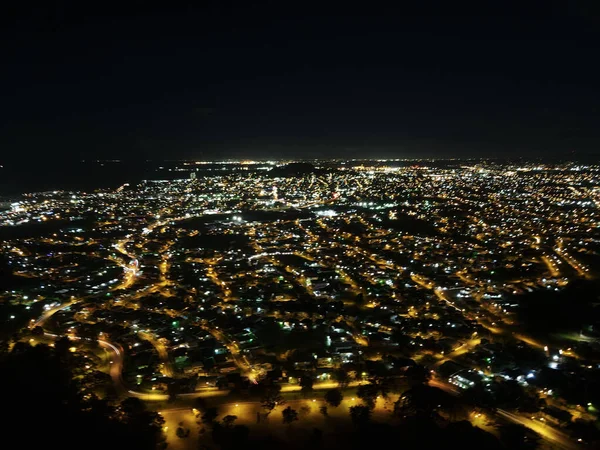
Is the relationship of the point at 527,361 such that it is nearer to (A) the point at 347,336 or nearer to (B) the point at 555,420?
(B) the point at 555,420

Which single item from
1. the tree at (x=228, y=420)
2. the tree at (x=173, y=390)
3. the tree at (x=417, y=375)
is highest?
the tree at (x=417, y=375)

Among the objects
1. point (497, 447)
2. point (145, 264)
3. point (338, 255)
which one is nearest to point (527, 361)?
point (497, 447)

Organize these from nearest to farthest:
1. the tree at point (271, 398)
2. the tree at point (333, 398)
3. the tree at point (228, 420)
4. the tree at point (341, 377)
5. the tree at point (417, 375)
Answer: the tree at point (228, 420), the tree at point (271, 398), the tree at point (333, 398), the tree at point (417, 375), the tree at point (341, 377)

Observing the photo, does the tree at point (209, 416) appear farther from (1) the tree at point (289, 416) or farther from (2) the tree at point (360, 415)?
(2) the tree at point (360, 415)

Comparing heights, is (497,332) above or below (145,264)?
below

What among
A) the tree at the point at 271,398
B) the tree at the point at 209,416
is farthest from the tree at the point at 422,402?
the tree at the point at 209,416

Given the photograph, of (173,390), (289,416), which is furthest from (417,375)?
(173,390)

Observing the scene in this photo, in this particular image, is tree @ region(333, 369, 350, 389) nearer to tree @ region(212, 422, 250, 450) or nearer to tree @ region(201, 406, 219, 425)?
tree @ region(212, 422, 250, 450)
